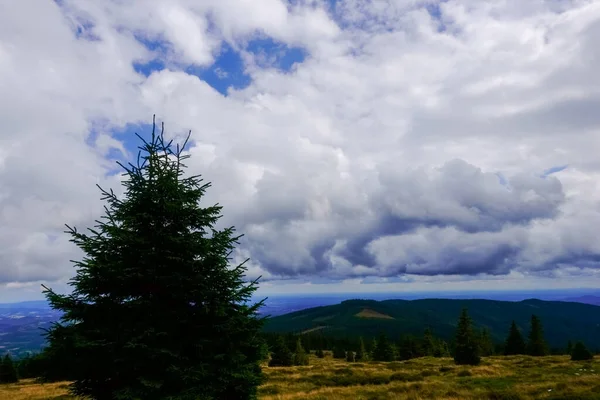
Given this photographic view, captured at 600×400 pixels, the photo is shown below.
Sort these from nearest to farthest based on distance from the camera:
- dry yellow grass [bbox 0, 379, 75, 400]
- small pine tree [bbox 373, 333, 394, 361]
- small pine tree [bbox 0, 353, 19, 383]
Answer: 1. dry yellow grass [bbox 0, 379, 75, 400]
2. small pine tree [bbox 0, 353, 19, 383]
3. small pine tree [bbox 373, 333, 394, 361]

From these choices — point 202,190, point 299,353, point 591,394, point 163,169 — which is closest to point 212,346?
point 202,190

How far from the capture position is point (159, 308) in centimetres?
1038

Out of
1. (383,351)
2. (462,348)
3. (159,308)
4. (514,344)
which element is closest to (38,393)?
(159,308)

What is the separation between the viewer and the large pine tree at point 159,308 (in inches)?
384

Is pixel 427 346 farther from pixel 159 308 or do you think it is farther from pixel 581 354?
pixel 159 308

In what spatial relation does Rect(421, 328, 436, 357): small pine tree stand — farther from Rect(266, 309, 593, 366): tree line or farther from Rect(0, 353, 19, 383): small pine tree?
Rect(0, 353, 19, 383): small pine tree

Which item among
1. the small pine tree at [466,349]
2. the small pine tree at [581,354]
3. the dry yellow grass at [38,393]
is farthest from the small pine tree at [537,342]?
the dry yellow grass at [38,393]

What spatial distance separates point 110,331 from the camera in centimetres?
979

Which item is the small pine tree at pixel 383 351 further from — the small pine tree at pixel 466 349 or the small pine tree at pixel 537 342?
the small pine tree at pixel 466 349

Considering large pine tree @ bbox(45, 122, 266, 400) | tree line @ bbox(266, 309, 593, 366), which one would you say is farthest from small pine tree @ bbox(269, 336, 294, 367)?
large pine tree @ bbox(45, 122, 266, 400)

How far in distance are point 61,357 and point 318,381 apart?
21.0 meters

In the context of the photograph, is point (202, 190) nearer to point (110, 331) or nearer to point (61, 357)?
point (110, 331)

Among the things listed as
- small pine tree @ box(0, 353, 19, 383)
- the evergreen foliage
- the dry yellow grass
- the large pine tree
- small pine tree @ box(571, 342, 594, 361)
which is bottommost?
the evergreen foliage

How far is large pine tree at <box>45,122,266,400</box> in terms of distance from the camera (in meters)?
9.75
